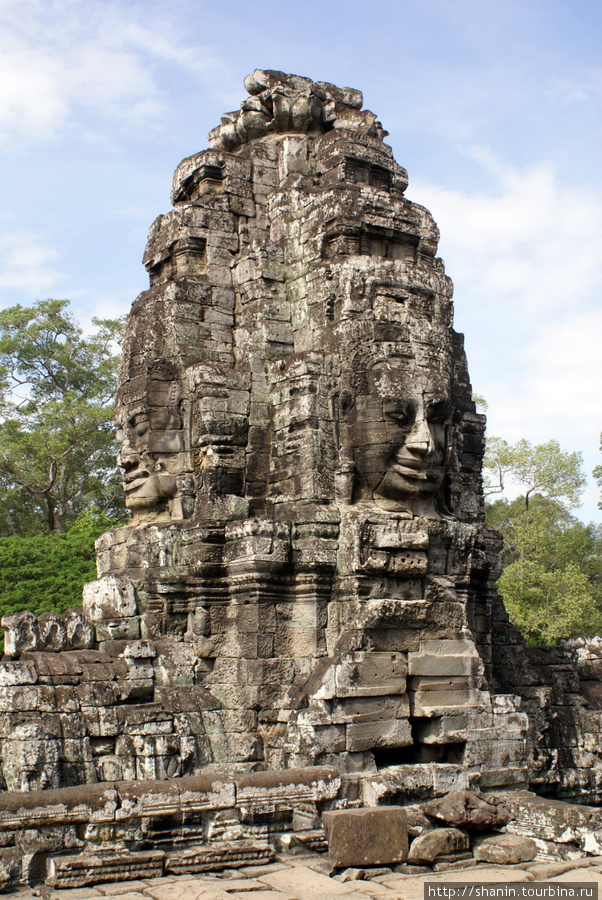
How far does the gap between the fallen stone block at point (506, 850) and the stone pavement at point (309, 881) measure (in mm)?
78

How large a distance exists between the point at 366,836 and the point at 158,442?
5.21 meters

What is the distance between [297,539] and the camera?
1027 centimetres

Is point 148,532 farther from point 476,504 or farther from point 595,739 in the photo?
point 595,739

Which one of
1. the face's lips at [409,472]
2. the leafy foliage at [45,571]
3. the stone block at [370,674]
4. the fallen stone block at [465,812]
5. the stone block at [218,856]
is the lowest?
the stone block at [218,856]

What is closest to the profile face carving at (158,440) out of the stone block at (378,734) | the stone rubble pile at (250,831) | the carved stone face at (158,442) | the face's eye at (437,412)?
the carved stone face at (158,442)

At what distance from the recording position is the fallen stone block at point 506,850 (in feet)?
26.2

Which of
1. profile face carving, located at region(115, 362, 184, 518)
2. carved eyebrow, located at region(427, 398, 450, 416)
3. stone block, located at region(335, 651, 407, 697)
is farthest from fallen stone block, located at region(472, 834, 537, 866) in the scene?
profile face carving, located at region(115, 362, 184, 518)

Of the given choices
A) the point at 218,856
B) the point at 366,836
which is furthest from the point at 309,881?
the point at 218,856

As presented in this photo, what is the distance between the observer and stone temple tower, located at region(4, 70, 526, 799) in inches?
380

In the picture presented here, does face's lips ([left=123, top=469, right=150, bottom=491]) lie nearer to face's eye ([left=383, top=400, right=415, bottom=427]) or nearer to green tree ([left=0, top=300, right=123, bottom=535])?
face's eye ([left=383, top=400, right=415, bottom=427])

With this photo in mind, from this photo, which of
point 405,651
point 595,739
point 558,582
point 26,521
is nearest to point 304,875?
point 405,651

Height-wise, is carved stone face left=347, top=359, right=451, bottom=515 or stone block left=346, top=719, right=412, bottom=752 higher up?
carved stone face left=347, top=359, right=451, bottom=515

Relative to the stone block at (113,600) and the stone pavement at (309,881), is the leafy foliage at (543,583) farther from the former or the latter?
the stone pavement at (309,881)

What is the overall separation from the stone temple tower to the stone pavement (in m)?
1.43
